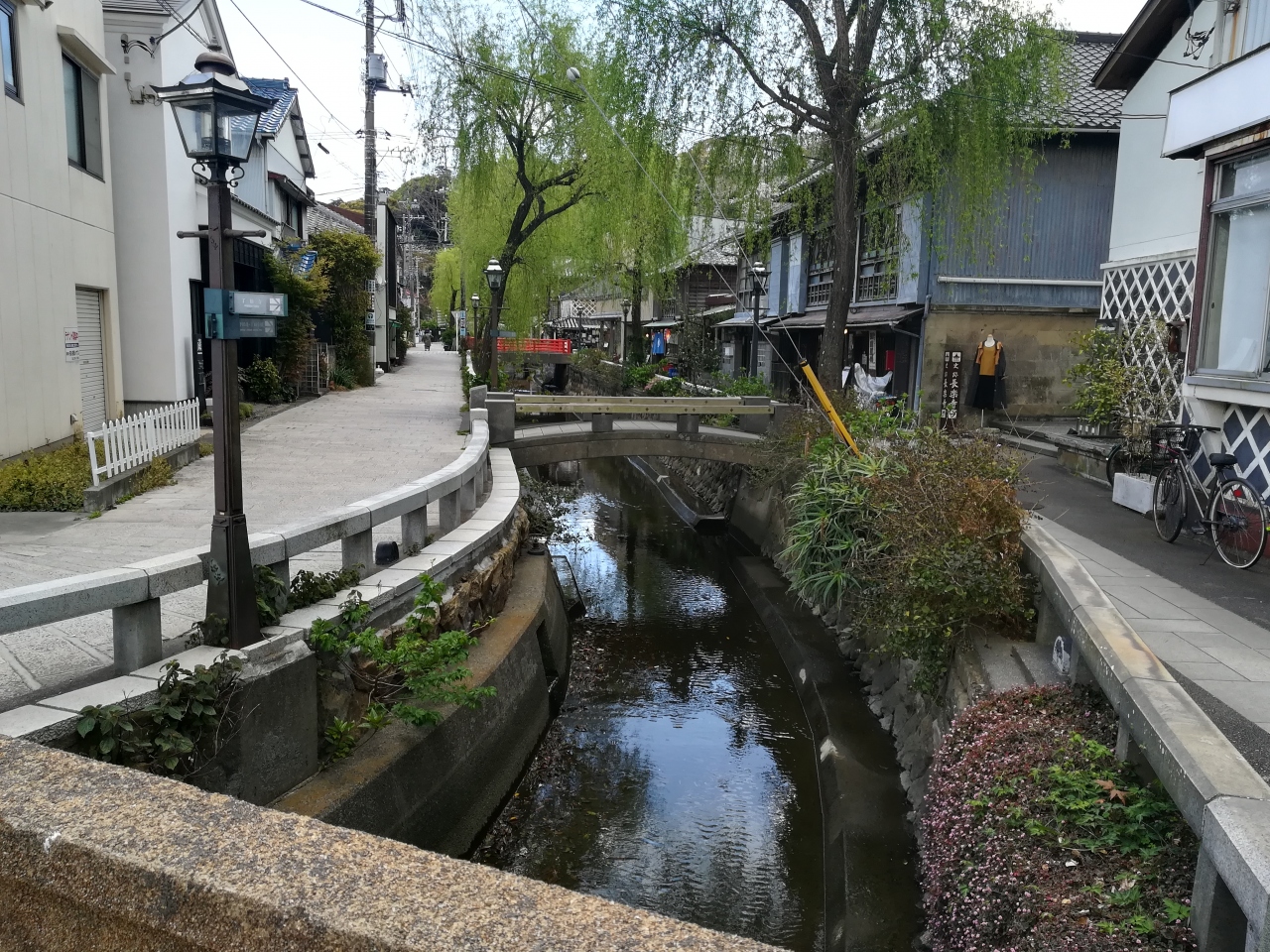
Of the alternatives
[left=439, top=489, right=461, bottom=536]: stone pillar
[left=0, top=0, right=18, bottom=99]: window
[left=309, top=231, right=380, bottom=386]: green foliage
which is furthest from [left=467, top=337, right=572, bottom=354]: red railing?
[left=439, top=489, right=461, bottom=536]: stone pillar

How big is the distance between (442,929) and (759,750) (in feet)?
24.6

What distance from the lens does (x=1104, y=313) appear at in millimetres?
14664

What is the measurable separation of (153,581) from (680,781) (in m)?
5.34

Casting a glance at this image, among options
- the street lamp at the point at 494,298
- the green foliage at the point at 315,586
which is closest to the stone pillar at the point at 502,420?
the street lamp at the point at 494,298

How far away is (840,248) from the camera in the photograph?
14359 millimetres

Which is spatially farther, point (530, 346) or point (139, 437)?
point (530, 346)

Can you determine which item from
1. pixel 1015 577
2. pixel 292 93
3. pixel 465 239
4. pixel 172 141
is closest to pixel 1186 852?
pixel 1015 577

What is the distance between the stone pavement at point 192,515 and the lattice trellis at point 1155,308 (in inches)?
377

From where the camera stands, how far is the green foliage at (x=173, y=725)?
13.9 ft

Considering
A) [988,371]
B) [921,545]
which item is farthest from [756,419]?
[921,545]

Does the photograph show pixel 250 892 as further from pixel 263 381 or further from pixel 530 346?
pixel 530 346

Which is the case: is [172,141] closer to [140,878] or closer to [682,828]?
[682,828]

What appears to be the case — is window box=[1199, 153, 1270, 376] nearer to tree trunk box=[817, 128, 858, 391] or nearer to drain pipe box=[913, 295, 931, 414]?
tree trunk box=[817, 128, 858, 391]

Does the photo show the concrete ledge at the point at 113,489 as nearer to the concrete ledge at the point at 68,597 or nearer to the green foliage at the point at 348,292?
the concrete ledge at the point at 68,597
